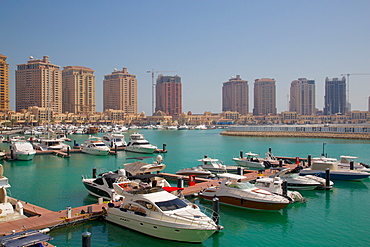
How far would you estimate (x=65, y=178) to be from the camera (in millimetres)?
33375

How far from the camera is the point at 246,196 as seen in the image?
68.7 ft

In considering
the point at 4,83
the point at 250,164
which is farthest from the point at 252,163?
the point at 4,83

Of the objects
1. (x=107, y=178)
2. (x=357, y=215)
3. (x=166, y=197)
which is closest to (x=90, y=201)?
(x=107, y=178)

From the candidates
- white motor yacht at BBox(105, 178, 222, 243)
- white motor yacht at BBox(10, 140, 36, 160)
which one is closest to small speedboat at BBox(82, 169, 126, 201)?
white motor yacht at BBox(105, 178, 222, 243)

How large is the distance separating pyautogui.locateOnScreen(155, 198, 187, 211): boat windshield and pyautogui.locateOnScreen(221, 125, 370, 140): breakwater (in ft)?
305

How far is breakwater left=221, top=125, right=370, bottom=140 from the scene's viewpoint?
101 meters

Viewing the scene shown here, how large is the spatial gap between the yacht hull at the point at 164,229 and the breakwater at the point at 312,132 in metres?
93.7

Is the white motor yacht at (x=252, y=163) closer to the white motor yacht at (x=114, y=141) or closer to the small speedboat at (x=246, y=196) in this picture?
the small speedboat at (x=246, y=196)

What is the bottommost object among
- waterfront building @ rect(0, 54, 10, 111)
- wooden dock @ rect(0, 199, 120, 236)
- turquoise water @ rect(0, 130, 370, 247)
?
turquoise water @ rect(0, 130, 370, 247)

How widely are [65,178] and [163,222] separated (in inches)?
827

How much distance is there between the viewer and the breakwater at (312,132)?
331ft

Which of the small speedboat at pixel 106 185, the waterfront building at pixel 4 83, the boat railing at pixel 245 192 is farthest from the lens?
the waterfront building at pixel 4 83

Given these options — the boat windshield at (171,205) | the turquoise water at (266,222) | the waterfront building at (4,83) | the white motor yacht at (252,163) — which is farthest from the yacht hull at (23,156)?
the waterfront building at (4,83)

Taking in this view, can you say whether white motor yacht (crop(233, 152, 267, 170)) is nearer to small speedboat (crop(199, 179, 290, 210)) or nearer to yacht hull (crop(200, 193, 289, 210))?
small speedboat (crop(199, 179, 290, 210))
